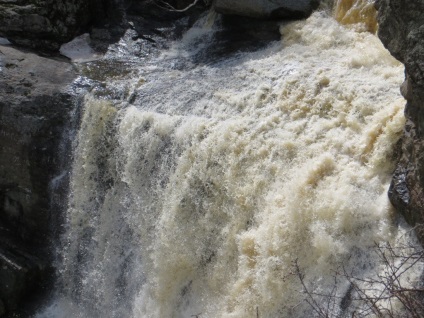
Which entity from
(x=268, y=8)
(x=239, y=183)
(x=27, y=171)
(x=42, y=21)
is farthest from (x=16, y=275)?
(x=268, y=8)

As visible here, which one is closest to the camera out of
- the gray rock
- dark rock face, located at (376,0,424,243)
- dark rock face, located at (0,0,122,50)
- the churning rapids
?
dark rock face, located at (376,0,424,243)

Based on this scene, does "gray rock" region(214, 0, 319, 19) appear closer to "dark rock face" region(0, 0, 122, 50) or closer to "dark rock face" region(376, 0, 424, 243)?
"dark rock face" region(0, 0, 122, 50)

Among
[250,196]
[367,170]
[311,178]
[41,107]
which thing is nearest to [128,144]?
[41,107]

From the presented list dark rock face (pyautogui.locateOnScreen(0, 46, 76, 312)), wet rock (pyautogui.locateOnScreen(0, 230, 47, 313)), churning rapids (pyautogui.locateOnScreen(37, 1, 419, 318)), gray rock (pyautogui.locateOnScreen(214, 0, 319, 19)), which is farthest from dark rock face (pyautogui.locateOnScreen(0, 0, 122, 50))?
wet rock (pyautogui.locateOnScreen(0, 230, 47, 313))

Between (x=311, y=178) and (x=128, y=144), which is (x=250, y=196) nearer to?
(x=311, y=178)

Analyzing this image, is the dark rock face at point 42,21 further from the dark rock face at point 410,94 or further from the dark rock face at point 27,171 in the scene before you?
the dark rock face at point 410,94

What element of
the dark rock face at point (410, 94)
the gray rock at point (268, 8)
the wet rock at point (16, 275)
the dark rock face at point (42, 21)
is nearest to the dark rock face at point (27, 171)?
the wet rock at point (16, 275)

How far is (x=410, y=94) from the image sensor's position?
5.26m

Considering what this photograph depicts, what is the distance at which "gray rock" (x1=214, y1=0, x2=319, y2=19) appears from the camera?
8820mm

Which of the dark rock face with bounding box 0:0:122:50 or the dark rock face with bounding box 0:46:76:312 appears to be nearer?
the dark rock face with bounding box 0:46:76:312

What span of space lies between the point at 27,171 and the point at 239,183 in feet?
9.71

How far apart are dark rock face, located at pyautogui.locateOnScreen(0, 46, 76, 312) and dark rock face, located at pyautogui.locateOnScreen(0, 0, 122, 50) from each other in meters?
1.44

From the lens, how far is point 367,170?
5.63 metres

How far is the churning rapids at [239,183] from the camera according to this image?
5.58 metres
